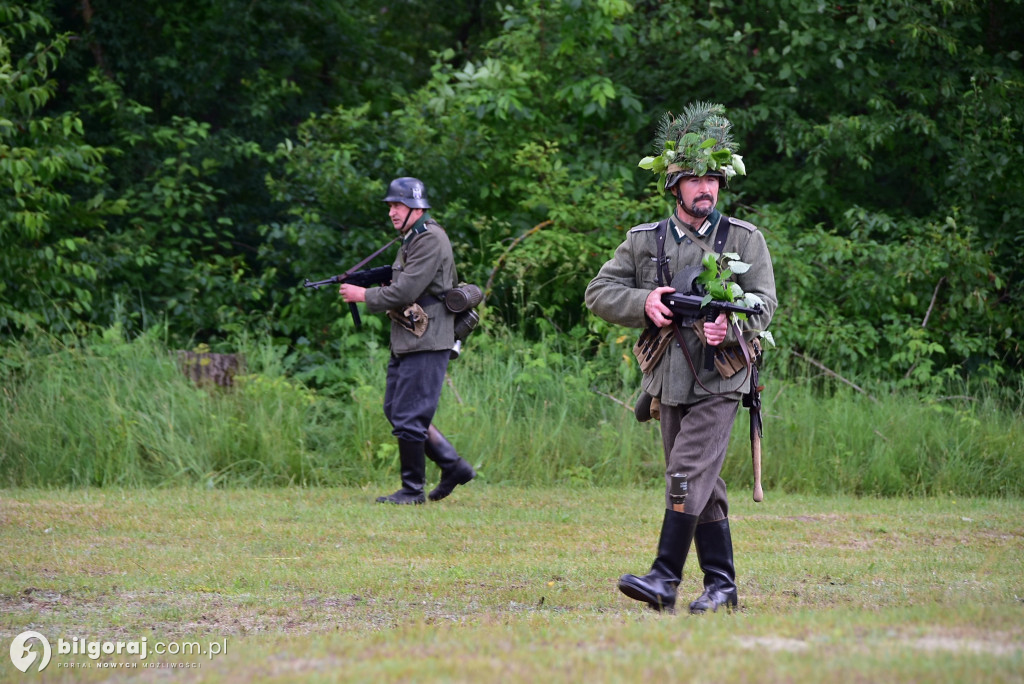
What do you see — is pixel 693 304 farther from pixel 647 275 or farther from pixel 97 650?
pixel 97 650

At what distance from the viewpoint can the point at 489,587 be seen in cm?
634

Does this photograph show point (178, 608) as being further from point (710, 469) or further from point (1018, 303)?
point (1018, 303)

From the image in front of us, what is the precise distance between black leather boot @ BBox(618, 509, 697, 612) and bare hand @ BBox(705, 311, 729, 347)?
2.62 feet

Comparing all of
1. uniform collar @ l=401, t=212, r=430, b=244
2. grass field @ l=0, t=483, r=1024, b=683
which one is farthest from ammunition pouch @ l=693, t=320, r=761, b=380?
uniform collar @ l=401, t=212, r=430, b=244

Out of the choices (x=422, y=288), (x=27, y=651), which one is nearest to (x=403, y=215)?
(x=422, y=288)

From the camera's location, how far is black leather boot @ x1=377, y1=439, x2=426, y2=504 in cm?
898

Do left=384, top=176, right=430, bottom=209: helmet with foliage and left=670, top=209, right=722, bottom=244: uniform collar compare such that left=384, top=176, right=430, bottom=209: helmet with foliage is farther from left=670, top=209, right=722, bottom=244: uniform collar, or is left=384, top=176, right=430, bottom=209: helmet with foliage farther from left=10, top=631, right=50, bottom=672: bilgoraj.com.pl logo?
left=10, top=631, right=50, bottom=672: bilgoraj.com.pl logo

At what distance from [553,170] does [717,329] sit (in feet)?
28.0

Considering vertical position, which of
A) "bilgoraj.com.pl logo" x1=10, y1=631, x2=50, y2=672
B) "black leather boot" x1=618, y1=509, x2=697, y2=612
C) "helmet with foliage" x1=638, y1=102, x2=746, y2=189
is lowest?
"bilgoraj.com.pl logo" x1=10, y1=631, x2=50, y2=672

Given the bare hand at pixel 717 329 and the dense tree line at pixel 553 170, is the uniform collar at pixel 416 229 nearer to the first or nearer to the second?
the dense tree line at pixel 553 170

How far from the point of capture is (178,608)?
228 inches

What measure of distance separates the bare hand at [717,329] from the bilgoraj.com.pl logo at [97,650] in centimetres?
246

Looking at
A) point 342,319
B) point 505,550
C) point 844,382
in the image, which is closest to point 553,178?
point 342,319

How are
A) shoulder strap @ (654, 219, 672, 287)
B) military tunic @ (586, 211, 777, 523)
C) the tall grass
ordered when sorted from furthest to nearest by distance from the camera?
the tall grass → shoulder strap @ (654, 219, 672, 287) → military tunic @ (586, 211, 777, 523)
